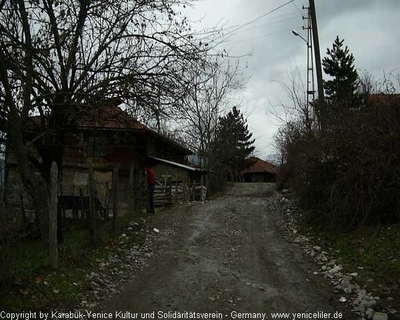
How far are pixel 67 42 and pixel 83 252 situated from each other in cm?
456

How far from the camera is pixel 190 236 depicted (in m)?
11.6

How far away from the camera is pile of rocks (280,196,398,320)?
595 cm

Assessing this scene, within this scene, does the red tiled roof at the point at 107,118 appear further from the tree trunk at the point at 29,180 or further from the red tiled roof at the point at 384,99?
the red tiled roof at the point at 384,99

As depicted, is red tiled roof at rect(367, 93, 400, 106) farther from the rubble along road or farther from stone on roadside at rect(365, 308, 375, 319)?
stone on roadside at rect(365, 308, 375, 319)

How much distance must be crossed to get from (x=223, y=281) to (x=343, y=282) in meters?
1.98

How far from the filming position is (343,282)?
284 inches

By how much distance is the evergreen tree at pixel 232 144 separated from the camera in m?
39.9

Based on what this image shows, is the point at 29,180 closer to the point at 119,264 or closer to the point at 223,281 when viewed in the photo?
the point at 119,264

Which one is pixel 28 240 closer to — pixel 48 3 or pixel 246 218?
pixel 48 3

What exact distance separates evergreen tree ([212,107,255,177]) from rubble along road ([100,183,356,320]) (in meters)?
27.2

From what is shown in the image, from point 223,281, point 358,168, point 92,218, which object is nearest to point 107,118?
point 92,218

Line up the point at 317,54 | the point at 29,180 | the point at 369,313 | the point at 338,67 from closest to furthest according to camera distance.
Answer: the point at 369,313
the point at 29,180
the point at 317,54
the point at 338,67

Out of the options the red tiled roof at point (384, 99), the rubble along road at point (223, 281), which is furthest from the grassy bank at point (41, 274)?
the red tiled roof at point (384, 99)

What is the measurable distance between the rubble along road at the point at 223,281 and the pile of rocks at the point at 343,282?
229 millimetres
